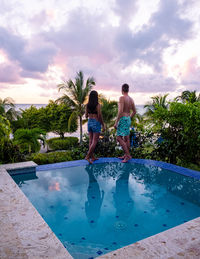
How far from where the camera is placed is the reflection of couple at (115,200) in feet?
9.61

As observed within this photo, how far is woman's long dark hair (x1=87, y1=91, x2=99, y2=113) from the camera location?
4707 mm

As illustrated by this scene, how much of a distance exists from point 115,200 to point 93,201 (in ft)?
1.22

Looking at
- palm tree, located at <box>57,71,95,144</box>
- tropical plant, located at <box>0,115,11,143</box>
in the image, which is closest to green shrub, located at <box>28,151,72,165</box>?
tropical plant, located at <box>0,115,11,143</box>

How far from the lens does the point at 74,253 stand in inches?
84.0

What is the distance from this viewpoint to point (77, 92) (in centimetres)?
1470

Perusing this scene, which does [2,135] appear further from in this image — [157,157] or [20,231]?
[157,157]

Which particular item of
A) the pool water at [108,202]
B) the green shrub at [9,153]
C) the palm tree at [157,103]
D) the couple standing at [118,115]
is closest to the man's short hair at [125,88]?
the couple standing at [118,115]

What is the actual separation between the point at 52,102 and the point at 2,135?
11277mm

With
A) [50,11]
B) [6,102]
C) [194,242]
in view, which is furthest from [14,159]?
[6,102]

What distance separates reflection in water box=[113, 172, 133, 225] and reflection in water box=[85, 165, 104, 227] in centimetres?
28

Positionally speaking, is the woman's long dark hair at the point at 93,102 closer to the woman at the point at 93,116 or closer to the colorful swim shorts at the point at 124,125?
the woman at the point at 93,116

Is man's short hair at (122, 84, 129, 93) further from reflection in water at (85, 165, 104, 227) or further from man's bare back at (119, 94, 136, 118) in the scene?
reflection in water at (85, 165, 104, 227)

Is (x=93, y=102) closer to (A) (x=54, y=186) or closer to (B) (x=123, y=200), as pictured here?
(A) (x=54, y=186)

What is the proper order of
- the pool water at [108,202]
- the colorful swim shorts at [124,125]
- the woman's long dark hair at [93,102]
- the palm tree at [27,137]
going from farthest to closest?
the palm tree at [27,137] < the colorful swim shorts at [124,125] < the woman's long dark hair at [93,102] < the pool water at [108,202]
